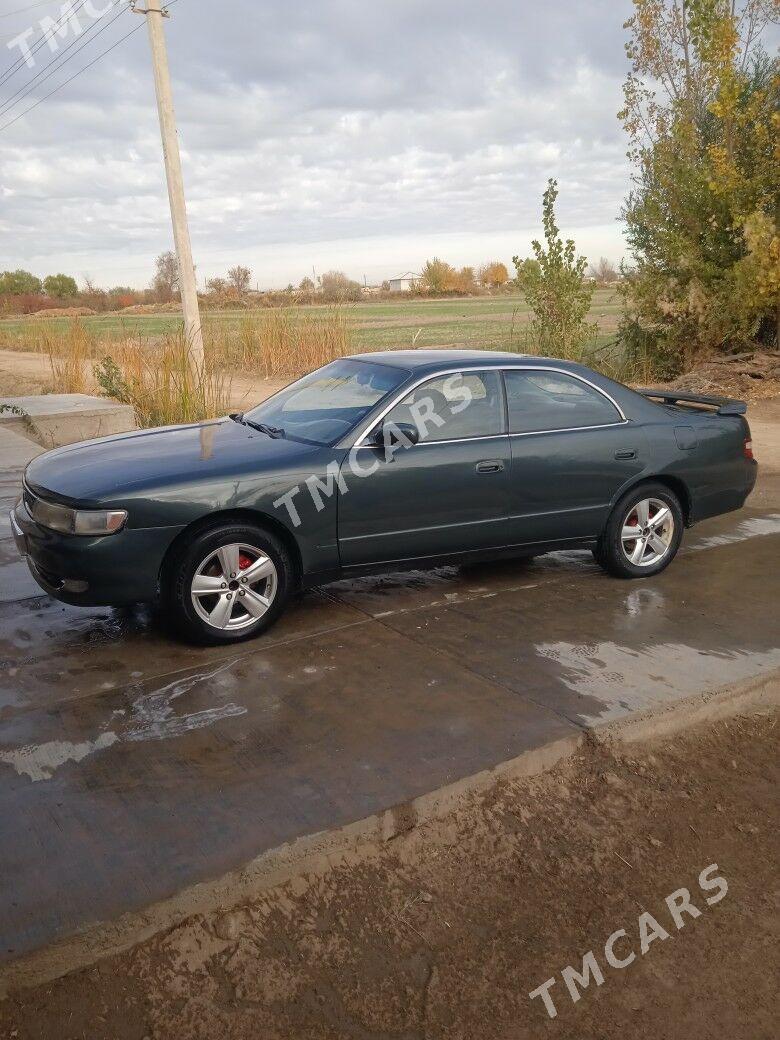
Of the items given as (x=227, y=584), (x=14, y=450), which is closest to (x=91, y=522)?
(x=227, y=584)

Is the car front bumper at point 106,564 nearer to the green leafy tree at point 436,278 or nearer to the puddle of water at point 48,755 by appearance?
the puddle of water at point 48,755

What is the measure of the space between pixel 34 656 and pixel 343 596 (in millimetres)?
1832

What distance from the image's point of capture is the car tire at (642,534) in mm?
6004

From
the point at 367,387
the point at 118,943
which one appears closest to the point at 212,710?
the point at 118,943

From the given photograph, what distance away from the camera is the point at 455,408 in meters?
5.54

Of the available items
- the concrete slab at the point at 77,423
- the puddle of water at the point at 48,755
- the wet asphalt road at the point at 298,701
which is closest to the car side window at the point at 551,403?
the wet asphalt road at the point at 298,701

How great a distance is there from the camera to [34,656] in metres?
4.79

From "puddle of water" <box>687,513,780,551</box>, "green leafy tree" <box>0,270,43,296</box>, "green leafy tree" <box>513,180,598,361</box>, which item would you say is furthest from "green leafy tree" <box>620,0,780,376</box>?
"green leafy tree" <box>0,270,43,296</box>

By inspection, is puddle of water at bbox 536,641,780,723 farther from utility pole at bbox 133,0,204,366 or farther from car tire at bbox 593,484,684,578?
utility pole at bbox 133,0,204,366

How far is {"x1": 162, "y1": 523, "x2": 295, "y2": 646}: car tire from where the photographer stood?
4.72 m

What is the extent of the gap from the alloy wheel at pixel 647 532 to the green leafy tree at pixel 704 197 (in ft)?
32.9

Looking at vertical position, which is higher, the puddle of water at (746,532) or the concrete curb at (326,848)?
the concrete curb at (326,848)

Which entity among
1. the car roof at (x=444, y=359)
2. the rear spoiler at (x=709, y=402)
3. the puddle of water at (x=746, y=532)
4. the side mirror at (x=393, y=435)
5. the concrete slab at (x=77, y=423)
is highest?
the car roof at (x=444, y=359)

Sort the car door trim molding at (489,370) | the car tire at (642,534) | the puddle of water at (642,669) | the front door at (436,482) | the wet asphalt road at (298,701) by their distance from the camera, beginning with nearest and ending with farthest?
the wet asphalt road at (298,701) < the puddle of water at (642,669) < the front door at (436,482) < the car door trim molding at (489,370) < the car tire at (642,534)
